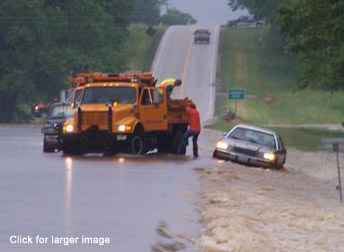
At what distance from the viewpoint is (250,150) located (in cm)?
3391

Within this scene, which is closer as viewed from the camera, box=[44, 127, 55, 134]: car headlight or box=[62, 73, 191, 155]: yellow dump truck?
box=[62, 73, 191, 155]: yellow dump truck

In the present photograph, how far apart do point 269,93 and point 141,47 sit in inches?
Result: 966

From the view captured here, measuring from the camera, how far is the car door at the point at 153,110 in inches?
1321

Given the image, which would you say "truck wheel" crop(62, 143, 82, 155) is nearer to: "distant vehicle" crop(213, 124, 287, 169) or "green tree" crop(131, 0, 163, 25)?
"distant vehicle" crop(213, 124, 287, 169)

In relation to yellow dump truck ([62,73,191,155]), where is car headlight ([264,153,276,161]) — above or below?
below

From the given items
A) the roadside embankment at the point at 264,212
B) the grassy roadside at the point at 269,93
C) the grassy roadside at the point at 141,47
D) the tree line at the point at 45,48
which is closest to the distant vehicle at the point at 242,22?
the grassy roadside at the point at 269,93

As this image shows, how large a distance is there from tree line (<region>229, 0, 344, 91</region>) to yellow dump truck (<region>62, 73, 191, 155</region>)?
11068 millimetres

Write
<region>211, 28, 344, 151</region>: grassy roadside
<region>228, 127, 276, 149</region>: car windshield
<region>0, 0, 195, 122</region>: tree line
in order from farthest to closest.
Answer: <region>0, 0, 195, 122</region>: tree line → <region>211, 28, 344, 151</region>: grassy roadside → <region>228, 127, 276, 149</region>: car windshield

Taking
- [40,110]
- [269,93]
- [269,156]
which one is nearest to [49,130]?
[269,156]

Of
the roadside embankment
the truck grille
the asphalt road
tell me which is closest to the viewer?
the asphalt road

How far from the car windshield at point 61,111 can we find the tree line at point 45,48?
42152 millimetres

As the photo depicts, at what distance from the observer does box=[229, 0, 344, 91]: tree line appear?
45.5 meters

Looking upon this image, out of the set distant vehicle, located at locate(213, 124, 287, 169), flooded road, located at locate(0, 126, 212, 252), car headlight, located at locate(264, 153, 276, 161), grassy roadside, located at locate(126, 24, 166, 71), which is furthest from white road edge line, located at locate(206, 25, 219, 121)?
flooded road, located at locate(0, 126, 212, 252)

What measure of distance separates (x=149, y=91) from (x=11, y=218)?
16.4m
